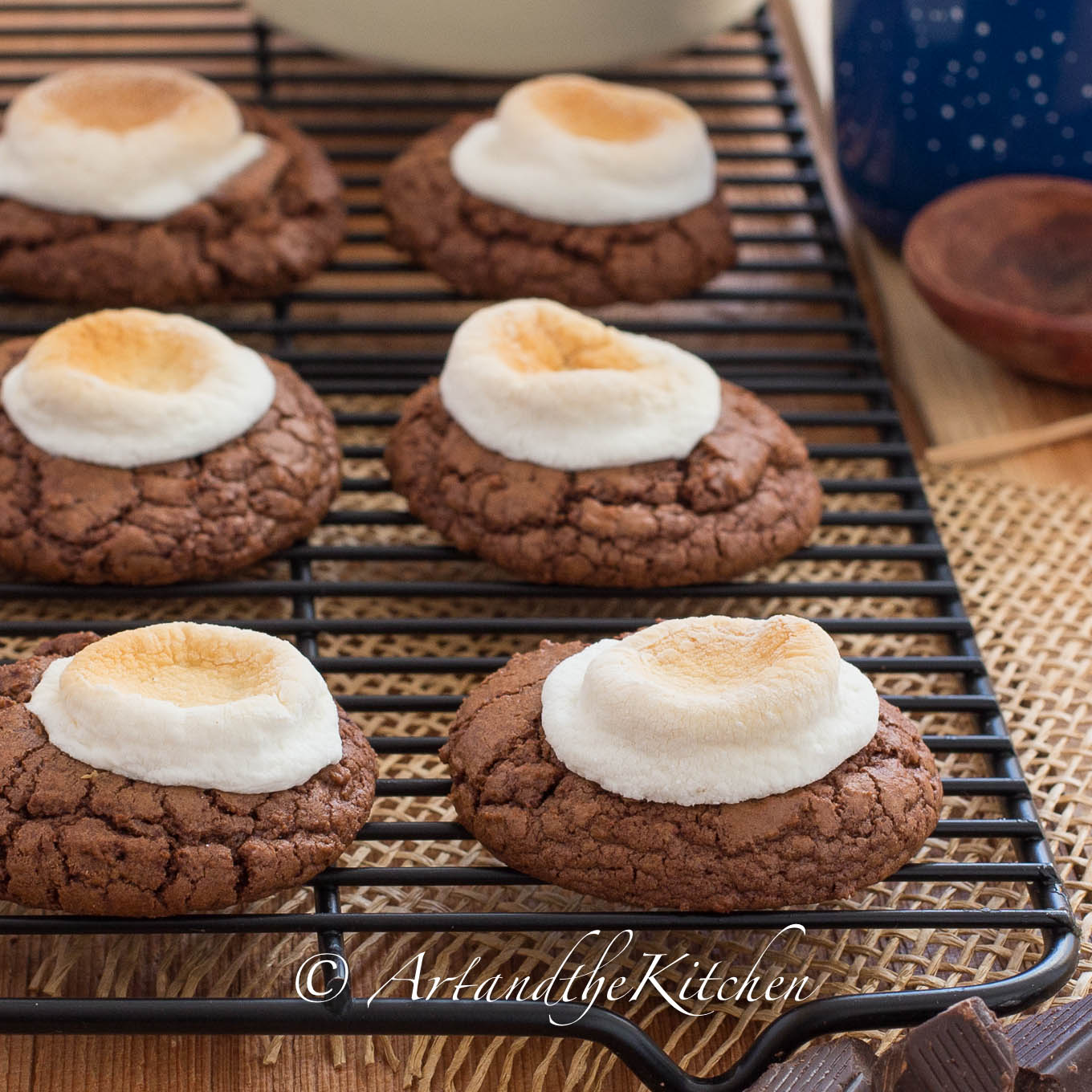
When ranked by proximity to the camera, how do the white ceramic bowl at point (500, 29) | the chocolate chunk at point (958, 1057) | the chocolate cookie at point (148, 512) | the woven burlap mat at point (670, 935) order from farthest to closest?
the white ceramic bowl at point (500, 29) → the chocolate cookie at point (148, 512) → the woven burlap mat at point (670, 935) → the chocolate chunk at point (958, 1057)

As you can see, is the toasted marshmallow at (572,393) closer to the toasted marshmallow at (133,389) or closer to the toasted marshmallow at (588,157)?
the toasted marshmallow at (133,389)

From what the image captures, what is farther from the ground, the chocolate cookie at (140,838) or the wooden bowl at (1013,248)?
the wooden bowl at (1013,248)

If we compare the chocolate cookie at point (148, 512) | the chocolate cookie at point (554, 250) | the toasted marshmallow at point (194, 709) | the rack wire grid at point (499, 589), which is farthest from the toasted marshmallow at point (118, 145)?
the toasted marshmallow at point (194, 709)

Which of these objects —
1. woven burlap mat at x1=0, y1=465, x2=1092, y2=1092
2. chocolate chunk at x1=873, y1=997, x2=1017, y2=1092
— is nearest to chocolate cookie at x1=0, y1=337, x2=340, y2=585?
woven burlap mat at x1=0, y1=465, x2=1092, y2=1092

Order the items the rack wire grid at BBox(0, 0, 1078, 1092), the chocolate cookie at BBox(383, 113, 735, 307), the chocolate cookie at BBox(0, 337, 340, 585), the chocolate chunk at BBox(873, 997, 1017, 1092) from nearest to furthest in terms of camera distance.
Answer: the chocolate chunk at BBox(873, 997, 1017, 1092) → the rack wire grid at BBox(0, 0, 1078, 1092) → the chocolate cookie at BBox(0, 337, 340, 585) → the chocolate cookie at BBox(383, 113, 735, 307)

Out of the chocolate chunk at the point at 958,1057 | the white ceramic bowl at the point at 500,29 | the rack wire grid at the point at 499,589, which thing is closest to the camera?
the chocolate chunk at the point at 958,1057

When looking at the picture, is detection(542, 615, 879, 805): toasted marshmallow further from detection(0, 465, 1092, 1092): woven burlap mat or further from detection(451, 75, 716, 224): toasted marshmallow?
detection(451, 75, 716, 224): toasted marshmallow
